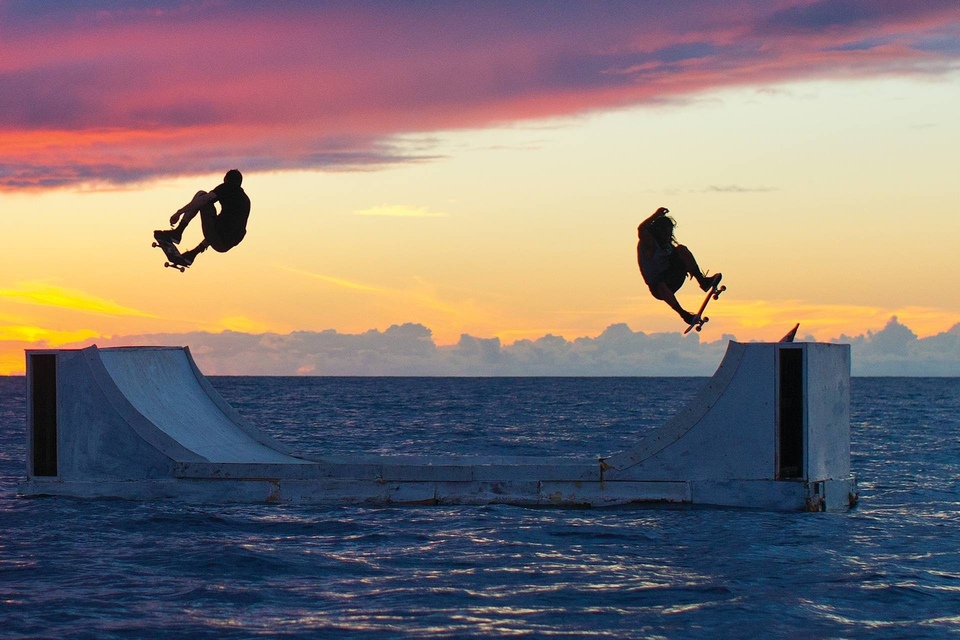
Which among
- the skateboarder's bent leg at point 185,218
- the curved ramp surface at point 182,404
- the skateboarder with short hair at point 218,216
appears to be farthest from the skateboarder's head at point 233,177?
the curved ramp surface at point 182,404

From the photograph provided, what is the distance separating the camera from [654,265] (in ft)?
51.0

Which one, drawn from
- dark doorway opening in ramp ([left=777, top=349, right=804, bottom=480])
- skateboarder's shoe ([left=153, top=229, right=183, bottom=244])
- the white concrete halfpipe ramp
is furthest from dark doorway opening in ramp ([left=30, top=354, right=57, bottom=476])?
dark doorway opening in ramp ([left=777, top=349, right=804, bottom=480])

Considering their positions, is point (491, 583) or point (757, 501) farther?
point (757, 501)

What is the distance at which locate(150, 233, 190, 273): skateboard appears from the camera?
603 inches

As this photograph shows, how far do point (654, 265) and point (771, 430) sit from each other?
269 cm

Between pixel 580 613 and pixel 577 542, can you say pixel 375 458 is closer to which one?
pixel 577 542

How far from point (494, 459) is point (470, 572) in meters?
5.40

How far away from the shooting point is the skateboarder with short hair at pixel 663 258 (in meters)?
15.5

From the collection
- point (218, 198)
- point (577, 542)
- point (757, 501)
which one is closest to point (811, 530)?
point (757, 501)

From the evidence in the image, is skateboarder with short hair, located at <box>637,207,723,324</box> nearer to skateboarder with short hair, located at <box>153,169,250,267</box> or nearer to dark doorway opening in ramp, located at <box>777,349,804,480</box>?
dark doorway opening in ramp, located at <box>777,349,804,480</box>

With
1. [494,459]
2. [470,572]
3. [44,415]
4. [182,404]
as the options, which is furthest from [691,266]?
[44,415]

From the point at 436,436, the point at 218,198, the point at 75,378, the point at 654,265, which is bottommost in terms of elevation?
the point at 436,436

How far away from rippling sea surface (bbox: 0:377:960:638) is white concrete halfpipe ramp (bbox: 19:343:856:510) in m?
0.27

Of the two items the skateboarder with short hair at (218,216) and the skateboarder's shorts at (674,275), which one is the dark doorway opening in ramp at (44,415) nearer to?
the skateboarder with short hair at (218,216)
